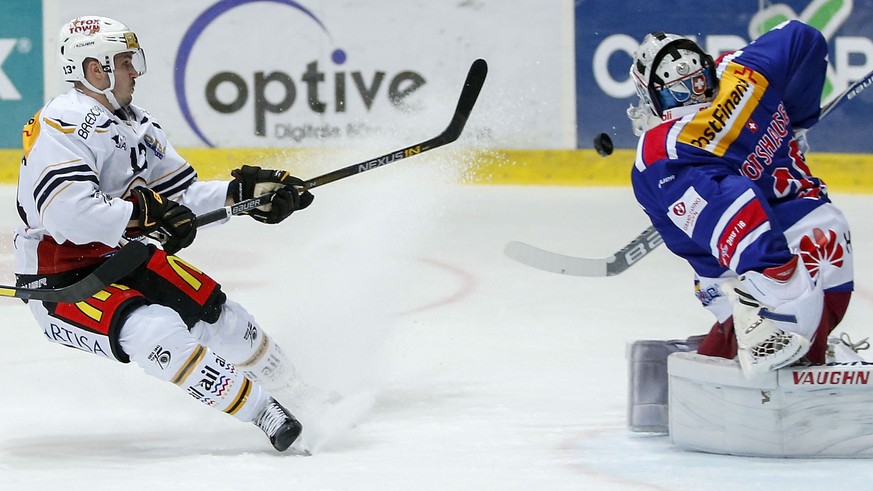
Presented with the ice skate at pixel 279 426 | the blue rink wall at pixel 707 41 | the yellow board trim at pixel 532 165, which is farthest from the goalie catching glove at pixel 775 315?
the blue rink wall at pixel 707 41

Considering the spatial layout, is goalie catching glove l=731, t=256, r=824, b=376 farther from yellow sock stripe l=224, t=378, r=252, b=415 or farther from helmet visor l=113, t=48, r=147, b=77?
helmet visor l=113, t=48, r=147, b=77

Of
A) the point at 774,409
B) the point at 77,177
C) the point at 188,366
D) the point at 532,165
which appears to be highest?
the point at 77,177

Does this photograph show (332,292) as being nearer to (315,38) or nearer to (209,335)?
(209,335)

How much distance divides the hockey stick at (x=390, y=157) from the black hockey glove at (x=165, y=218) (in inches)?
3.8

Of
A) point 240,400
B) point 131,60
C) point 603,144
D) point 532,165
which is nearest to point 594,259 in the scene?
point 603,144

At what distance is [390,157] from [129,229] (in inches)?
28.4

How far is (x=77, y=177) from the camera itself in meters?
2.82

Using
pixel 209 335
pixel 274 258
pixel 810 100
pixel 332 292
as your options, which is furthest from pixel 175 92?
pixel 810 100

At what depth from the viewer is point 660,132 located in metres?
2.68

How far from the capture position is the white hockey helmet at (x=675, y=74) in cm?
269

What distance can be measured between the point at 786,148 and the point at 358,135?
3555 mm

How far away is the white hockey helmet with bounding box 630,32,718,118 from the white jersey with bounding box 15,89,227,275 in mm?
1134

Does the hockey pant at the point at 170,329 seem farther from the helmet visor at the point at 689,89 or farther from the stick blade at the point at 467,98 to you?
the helmet visor at the point at 689,89

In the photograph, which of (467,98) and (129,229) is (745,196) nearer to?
(467,98)
